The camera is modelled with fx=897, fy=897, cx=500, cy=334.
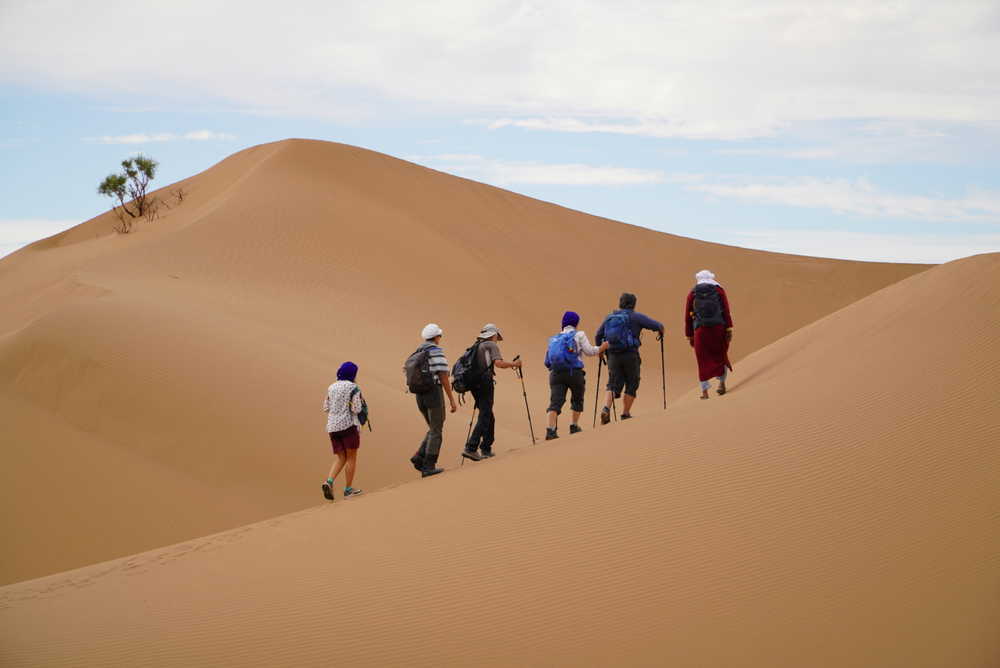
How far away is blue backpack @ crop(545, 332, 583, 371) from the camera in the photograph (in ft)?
36.9

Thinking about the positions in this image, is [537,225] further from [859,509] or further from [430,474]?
[859,509]

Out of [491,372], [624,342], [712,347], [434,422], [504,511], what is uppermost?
[624,342]

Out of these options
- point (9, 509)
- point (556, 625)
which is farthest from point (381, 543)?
point (9, 509)

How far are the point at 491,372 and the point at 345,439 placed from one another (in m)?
1.89

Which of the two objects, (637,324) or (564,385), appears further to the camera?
(637,324)

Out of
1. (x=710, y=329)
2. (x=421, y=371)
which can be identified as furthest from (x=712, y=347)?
(x=421, y=371)

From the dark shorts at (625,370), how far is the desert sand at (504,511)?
685 millimetres

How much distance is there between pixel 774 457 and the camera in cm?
769

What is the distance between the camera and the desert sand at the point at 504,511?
19.0 ft

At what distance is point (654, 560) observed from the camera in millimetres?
6480

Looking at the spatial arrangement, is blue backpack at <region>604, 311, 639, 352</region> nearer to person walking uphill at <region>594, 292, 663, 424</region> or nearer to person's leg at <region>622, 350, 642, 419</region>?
person walking uphill at <region>594, 292, 663, 424</region>

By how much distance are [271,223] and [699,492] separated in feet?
84.1

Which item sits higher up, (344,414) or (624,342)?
(624,342)

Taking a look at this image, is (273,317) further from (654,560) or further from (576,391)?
(654,560)
